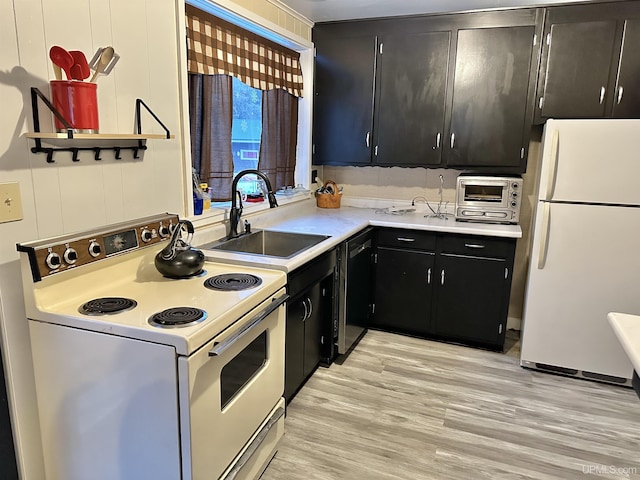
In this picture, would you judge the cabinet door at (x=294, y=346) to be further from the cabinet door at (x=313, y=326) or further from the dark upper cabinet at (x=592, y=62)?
the dark upper cabinet at (x=592, y=62)

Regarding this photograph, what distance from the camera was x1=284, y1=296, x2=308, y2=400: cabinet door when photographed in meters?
2.36

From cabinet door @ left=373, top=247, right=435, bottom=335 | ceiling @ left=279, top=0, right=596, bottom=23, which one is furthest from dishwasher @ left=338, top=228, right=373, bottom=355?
ceiling @ left=279, top=0, right=596, bottom=23

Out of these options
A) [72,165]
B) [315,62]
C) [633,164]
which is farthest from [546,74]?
[72,165]

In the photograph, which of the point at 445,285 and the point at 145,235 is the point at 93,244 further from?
the point at 445,285

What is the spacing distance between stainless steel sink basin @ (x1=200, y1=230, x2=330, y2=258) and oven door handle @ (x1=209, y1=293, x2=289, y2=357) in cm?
75

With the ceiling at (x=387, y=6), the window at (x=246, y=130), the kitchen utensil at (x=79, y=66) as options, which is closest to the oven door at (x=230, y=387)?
the kitchen utensil at (x=79, y=66)

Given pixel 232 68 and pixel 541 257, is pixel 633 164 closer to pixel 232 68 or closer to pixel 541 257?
pixel 541 257

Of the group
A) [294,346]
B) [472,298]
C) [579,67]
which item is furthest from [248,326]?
[579,67]

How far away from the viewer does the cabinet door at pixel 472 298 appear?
10.5 feet

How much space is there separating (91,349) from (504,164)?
115 inches

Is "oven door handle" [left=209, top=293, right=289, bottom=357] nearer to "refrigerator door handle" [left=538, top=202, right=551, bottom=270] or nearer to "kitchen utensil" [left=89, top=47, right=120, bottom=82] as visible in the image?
"kitchen utensil" [left=89, top=47, right=120, bottom=82]

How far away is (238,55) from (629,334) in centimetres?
246

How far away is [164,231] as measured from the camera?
6.79 ft

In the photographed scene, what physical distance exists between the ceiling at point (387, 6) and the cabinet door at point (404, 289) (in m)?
1.70
